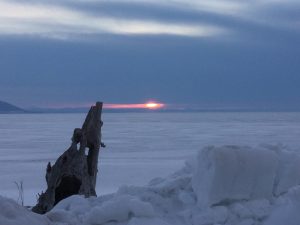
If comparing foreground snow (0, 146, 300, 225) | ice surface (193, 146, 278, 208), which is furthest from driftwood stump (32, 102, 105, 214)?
ice surface (193, 146, 278, 208)

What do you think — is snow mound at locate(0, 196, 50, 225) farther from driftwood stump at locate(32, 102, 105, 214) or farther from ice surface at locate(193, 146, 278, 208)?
driftwood stump at locate(32, 102, 105, 214)

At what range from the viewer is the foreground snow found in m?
7.22

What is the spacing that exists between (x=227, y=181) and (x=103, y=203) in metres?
1.53

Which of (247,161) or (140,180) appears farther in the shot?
(140,180)

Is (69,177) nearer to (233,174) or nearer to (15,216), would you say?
(233,174)

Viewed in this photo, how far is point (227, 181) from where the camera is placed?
7793 mm

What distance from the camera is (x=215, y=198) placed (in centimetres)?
754

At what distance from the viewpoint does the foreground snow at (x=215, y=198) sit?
7.22 metres

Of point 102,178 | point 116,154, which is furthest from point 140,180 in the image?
point 116,154

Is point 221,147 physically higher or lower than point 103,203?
higher

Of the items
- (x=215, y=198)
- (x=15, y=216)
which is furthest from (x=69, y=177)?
(x=15, y=216)

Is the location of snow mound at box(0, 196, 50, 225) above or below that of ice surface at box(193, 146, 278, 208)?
below

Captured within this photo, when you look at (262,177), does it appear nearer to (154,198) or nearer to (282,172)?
(282,172)

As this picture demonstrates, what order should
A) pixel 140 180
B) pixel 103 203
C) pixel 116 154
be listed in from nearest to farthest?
pixel 103 203, pixel 140 180, pixel 116 154
